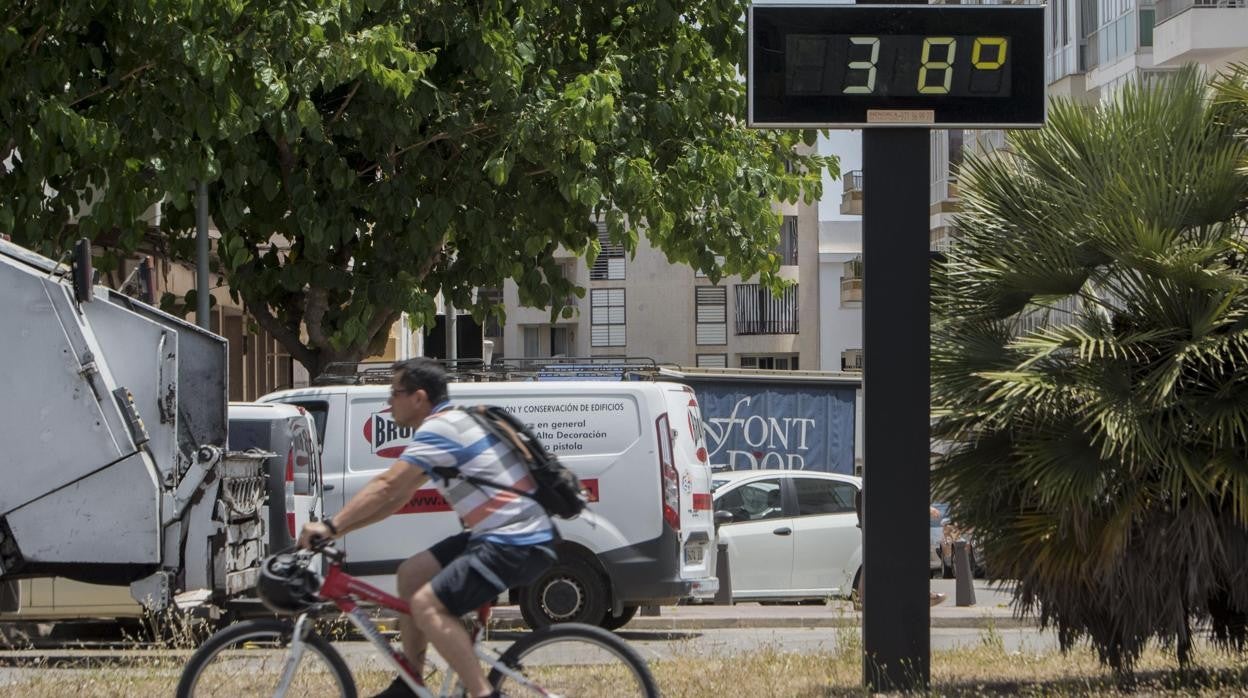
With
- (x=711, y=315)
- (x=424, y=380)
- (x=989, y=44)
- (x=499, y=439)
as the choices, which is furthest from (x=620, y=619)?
(x=711, y=315)

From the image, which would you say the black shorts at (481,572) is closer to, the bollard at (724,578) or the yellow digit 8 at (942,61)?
the yellow digit 8 at (942,61)

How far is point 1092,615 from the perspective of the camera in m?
8.56

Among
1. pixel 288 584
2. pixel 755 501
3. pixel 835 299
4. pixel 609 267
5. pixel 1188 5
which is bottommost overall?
pixel 755 501

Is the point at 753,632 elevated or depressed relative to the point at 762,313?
depressed

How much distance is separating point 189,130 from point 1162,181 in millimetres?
8791

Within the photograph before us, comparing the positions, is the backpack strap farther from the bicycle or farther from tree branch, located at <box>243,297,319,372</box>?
tree branch, located at <box>243,297,319,372</box>

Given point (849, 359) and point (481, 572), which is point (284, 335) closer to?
point (481, 572)

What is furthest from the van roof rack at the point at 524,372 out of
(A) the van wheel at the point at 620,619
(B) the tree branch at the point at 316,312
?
(B) the tree branch at the point at 316,312

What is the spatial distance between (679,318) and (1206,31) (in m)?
39.4

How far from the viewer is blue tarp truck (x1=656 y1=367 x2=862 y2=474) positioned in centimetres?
2538

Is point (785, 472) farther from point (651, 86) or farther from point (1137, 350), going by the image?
point (1137, 350)

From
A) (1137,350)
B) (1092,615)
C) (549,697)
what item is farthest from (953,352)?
(549,697)

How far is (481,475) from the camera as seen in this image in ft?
19.9

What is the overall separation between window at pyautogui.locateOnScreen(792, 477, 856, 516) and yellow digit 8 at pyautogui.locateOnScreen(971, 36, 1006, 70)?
999 cm
